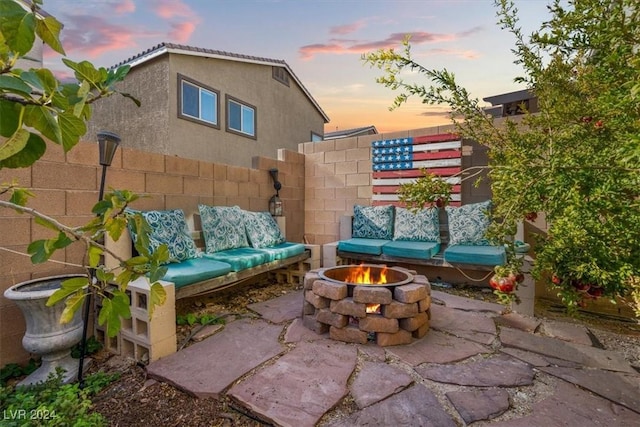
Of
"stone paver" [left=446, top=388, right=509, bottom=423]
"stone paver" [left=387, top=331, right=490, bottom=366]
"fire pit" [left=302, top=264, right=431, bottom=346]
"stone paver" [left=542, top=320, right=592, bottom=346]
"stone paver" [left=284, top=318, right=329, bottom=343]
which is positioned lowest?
"stone paver" [left=542, top=320, right=592, bottom=346]

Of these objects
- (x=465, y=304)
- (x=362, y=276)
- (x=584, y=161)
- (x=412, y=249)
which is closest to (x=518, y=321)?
(x=465, y=304)

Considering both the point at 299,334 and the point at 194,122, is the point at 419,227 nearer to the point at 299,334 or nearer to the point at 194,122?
the point at 299,334

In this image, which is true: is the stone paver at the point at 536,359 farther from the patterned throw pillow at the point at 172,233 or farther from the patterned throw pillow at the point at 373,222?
the patterned throw pillow at the point at 172,233

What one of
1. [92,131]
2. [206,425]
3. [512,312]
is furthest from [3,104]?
[92,131]

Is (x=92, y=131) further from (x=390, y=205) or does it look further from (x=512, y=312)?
(x=512, y=312)

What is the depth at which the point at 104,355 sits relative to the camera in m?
2.19

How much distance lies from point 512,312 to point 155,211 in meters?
3.48

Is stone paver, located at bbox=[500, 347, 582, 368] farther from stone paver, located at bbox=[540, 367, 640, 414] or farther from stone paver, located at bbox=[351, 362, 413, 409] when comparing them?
stone paver, located at bbox=[351, 362, 413, 409]

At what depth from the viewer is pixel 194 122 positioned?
6.32m

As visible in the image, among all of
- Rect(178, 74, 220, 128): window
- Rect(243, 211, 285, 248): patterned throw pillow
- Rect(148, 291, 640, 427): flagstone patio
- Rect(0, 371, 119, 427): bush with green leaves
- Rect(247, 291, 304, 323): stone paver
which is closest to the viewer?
Rect(0, 371, 119, 427): bush with green leaves

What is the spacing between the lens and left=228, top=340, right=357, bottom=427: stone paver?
Result: 1493 mm

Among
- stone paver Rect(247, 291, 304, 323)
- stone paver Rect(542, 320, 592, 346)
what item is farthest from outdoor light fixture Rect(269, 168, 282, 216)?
stone paver Rect(542, 320, 592, 346)

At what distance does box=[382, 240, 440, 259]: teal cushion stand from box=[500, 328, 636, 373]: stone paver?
1.19 metres

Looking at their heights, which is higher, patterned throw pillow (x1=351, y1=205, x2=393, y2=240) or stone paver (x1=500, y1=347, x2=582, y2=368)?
patterned throw pillow (x1=351, y1=205, x2=393, y2=240)
